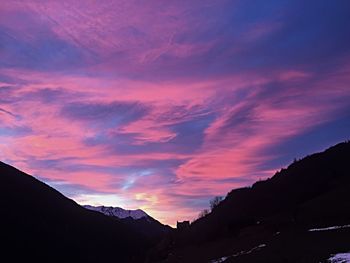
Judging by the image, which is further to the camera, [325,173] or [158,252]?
[325,173]

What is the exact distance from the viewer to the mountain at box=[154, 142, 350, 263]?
67.3 metres

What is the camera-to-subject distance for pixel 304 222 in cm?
7462

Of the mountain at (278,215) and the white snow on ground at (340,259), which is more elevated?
the mountain at (278,215)

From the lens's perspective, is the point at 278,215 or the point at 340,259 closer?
the point at 340,259

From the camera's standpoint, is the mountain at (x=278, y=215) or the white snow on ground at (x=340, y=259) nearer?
the white snow on ground at (x=340, y=259)

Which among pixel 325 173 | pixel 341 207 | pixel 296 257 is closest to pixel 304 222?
pixel 341 207

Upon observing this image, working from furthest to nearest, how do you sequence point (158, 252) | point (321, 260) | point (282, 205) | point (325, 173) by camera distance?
point (325, 173), point (282, 205), point (158, 252), point (321, 260)

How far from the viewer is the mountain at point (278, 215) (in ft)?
221

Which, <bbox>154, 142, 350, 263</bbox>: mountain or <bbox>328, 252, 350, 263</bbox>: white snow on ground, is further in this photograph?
<bbox>154, 142, 350, 263</bbox>: mountain

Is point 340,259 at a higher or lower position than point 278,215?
lower

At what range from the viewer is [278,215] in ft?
350

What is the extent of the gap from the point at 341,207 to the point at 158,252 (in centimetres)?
7076

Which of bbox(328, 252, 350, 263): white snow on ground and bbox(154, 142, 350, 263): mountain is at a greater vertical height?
bbox(154, 142, 350, 263): mountain

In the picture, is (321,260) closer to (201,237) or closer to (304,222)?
(304,222)
